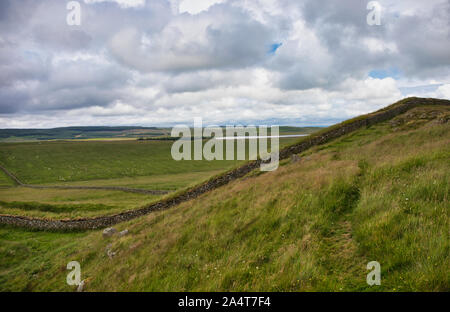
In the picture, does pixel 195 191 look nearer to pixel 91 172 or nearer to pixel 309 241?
pixel 309 241

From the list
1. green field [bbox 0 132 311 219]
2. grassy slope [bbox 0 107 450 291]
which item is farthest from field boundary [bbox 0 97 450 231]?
grassy slope [bbox 0 107 450 291]

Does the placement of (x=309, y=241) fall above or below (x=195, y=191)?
above

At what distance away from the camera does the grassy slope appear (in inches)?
217

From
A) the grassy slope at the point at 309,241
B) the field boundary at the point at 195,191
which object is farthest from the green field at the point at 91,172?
the grassy slope at the point at 309,241

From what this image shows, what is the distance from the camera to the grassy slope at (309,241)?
5508mm

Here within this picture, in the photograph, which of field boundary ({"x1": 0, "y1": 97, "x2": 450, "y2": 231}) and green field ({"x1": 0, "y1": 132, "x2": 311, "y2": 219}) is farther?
green field ({"x1": 0, "y1": 132, "x2": 311, "y2": 219})

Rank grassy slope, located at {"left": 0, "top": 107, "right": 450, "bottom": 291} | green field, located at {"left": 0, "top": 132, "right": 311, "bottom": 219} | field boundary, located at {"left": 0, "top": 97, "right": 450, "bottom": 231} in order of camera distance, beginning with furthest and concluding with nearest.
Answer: green field, located at {"left": 0, "top": 132, "right": 311, "bottom": 219} < field boundary, located at {"left": 0, "top": 97, "right": 450, "bottom": 231} < grassy slope, located at {"left": 0, "top": 107, "right": 450, "bottom": 291}

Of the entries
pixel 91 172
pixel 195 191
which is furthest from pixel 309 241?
pixel 91 172

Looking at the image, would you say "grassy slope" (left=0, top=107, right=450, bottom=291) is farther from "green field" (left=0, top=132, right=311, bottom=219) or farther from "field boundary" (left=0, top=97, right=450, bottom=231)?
"green field" (left=0, top=132, right=311, bottom=219)

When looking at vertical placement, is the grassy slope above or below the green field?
above

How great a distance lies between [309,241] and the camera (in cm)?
725

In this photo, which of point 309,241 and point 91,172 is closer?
point 309,241
